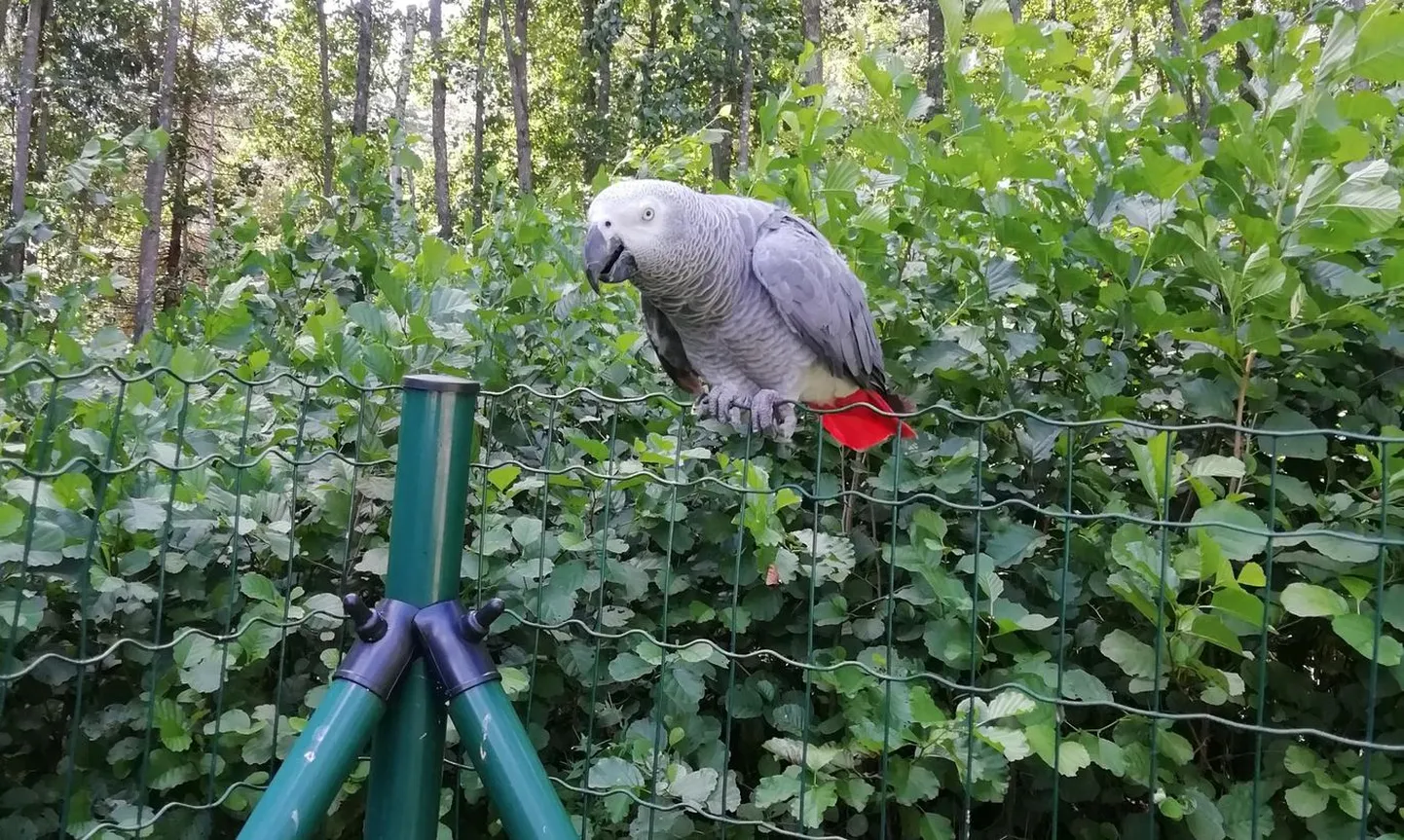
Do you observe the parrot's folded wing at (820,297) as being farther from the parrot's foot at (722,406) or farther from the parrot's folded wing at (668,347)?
the parrot's folded wing at (668,347)

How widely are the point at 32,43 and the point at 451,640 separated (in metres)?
6.97

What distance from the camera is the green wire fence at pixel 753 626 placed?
3.78 ft

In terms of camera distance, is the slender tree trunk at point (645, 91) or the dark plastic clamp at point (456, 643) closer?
the dark plastic clamp at point (456, 643)

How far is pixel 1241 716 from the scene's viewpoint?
1.29m

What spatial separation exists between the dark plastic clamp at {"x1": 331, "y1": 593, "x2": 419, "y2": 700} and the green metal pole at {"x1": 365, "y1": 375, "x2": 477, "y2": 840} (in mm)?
20

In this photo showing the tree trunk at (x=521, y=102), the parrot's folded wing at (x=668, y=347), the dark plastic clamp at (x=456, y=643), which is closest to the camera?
the dark plastic clamp at (x=456, y=643)

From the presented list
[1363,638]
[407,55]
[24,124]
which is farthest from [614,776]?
[407,55]

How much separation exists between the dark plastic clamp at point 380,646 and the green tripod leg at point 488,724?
0.02 metres

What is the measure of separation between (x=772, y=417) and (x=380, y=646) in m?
1.12

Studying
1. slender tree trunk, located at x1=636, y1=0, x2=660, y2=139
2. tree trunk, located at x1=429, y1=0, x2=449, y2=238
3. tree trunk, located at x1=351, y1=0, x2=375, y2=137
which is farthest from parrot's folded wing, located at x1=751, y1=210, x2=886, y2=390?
tree trunk, located at x1=429, y1=0, x2=449, y2=238

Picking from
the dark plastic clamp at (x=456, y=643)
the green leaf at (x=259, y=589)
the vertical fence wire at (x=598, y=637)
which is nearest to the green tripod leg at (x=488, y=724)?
the dark plastic clamp at (x=456, y=643)

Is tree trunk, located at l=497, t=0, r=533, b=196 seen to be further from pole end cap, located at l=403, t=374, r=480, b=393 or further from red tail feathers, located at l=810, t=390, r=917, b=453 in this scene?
pole end cap, located at l=403, t=374, r=480, b=393

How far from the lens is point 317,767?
0.79 meters

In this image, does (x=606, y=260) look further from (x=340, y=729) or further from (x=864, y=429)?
(x=340, y=729)
